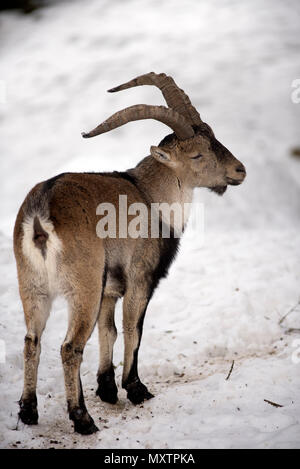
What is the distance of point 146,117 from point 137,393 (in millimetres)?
2969

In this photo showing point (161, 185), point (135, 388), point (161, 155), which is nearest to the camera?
point (135, 388)

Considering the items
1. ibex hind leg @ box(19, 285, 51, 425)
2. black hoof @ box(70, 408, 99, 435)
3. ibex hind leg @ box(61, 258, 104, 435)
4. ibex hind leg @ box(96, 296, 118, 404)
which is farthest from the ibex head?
black hoof @ box(70, 408, 99, 435)

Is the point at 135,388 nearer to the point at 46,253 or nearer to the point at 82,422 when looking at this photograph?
the point at 82,422

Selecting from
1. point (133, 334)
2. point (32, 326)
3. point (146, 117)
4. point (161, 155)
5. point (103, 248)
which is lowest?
point (133, 334)

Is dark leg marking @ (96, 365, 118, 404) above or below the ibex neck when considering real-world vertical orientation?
below

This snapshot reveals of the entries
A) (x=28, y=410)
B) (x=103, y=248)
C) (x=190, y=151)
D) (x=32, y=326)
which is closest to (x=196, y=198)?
(x=190, y=151)

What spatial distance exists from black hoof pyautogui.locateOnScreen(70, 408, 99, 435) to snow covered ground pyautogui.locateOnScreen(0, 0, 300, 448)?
0.16 metres

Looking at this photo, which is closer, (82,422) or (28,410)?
(82,422)

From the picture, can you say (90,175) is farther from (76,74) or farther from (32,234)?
(76,74)

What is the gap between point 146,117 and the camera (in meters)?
5.20

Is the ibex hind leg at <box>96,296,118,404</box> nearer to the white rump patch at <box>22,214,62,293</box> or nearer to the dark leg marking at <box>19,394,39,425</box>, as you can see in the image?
the dark leg marking at <box>19,394,39,425</box>

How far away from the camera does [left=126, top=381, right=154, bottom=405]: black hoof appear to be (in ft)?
17.5

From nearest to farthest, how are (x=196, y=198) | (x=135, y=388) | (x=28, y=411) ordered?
1. (x=28, y=411)
2. (x=135, y=388)
3. (x=196, y=198)

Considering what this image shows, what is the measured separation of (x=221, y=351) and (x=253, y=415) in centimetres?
177
